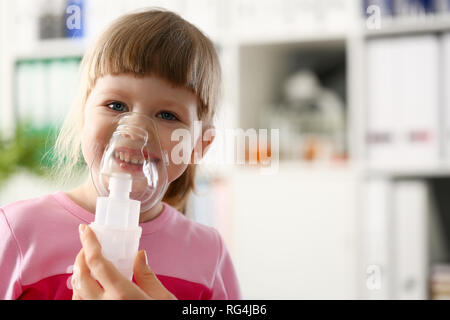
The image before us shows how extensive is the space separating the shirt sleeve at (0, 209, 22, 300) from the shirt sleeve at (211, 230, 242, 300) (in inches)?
8.4

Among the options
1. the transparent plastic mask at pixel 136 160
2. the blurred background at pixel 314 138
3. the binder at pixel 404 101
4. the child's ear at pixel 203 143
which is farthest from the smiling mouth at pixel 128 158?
the binder at pixel 404 101

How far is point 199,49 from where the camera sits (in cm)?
57

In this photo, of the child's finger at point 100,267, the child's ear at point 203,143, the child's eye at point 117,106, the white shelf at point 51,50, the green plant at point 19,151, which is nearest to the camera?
the child's finger at point 100,267

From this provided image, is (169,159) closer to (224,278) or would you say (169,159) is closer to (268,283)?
(224,278)

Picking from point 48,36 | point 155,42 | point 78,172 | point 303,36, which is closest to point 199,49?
point 155,42

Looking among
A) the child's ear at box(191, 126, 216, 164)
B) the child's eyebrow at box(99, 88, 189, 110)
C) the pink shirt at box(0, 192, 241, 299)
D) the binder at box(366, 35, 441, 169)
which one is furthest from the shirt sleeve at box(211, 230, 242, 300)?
the binder at box(366, 35, 441, 169)

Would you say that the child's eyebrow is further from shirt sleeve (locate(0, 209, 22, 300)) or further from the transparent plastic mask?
shirt sleeve (locate(0, 209, 22, 300))

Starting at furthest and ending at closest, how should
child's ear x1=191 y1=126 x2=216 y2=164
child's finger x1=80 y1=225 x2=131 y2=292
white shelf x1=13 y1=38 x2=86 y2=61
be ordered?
white shelf x1=13 y1=38 x2=86 y2=61 < child's ear x1=191 y1=126 x2=216 y2=164 < child's finger x1=80 y1=225 x2=131 y2=292

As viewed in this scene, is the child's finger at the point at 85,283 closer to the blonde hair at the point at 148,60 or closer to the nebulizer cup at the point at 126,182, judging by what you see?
the nebulizer cup at the point at 126,182

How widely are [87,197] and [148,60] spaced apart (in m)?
0.15

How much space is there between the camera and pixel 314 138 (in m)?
1.79

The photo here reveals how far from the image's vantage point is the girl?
51 cm

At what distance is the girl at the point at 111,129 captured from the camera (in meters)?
0.51

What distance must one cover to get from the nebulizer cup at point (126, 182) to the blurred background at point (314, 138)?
0.97 m
